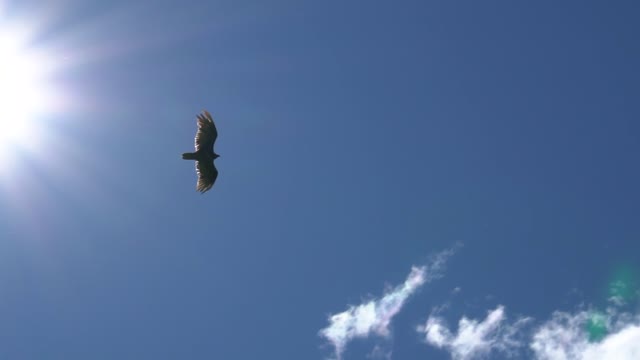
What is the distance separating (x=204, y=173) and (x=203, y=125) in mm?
3183

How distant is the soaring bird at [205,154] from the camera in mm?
55219

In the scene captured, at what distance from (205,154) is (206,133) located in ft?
4.32

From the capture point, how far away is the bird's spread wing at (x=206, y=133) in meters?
55.2

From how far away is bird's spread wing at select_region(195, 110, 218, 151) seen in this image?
181 ft

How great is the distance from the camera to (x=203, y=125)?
5519cm

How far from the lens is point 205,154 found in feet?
183

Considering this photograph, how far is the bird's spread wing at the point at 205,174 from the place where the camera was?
185 ft

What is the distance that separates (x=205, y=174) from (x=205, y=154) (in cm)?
152

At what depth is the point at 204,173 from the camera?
2235 inches

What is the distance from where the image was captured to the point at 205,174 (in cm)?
5684

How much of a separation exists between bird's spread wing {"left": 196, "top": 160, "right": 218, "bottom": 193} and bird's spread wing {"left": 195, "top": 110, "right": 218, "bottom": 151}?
49.8 inches

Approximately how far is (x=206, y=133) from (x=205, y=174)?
280 cm

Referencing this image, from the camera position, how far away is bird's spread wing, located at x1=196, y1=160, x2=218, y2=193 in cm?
5653

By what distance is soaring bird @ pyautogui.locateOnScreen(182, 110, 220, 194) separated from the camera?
181ft
